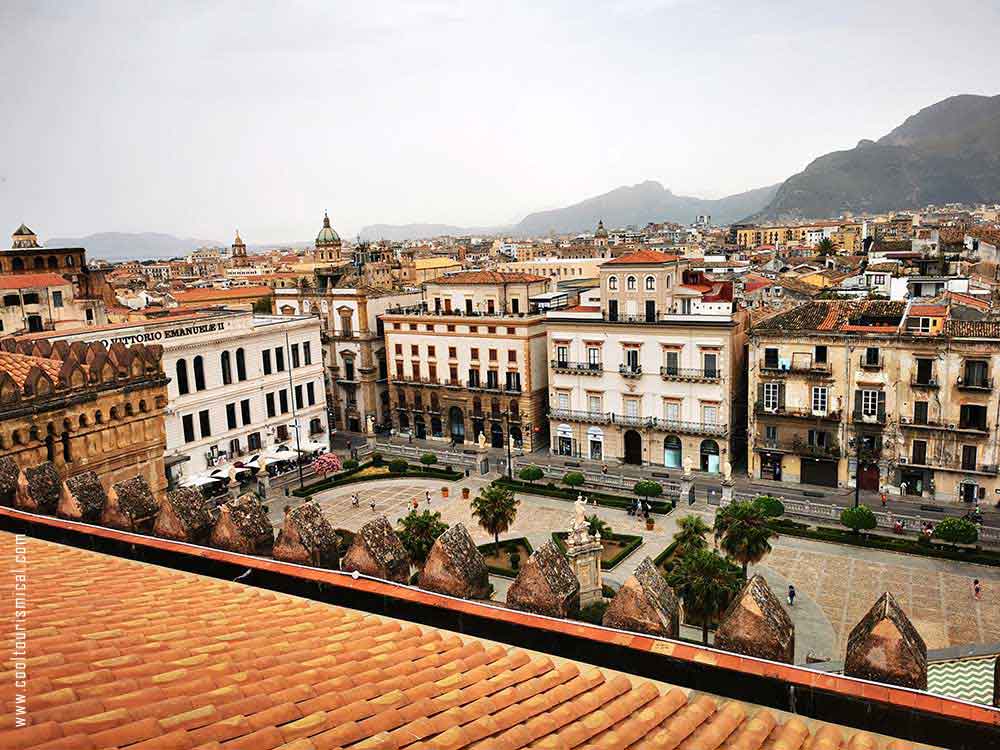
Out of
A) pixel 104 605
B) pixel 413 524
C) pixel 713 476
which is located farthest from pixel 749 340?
pixel 104 605

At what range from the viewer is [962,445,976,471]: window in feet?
139

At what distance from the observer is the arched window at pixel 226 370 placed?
2062 inches

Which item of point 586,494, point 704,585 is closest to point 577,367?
point 586,494

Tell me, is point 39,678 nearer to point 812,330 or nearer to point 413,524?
point 413,524

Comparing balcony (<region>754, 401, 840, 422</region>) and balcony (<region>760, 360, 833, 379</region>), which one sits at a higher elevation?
balcony (<region>760, 360, 833, 379</region>)

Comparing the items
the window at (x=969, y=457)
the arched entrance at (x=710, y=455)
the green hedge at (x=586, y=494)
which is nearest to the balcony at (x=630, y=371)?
the arched entrance at (x=710, y=455)

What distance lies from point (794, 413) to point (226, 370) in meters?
37.5

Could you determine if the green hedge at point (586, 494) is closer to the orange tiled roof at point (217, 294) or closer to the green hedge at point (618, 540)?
the green hedge at point (618, 540)

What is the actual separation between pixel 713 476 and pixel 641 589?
4334 cm

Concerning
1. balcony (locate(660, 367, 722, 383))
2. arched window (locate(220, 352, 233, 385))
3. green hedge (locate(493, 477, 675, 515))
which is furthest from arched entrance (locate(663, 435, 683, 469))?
arched window (locate(220, 352, 233, 385))

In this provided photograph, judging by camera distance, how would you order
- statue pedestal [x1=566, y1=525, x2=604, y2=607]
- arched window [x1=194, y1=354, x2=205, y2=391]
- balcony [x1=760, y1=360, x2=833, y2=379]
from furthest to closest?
arched window [x1=194, y1=354, x2=205, y2=391]
balcony [x1=760, y1=360, x2=833, y2=379]
statue pedestal [x1=566, y1=525, x2=604, y2=607]

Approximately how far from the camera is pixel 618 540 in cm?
3922

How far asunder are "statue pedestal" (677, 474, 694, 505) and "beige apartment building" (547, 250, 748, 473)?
2716mm

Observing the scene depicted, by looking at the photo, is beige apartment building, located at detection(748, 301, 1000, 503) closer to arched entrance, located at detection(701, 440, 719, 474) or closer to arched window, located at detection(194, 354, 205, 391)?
arched entrance, located at detection(701, 440, 719, 474)
